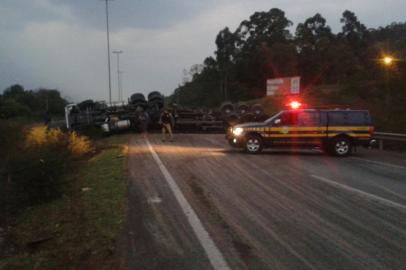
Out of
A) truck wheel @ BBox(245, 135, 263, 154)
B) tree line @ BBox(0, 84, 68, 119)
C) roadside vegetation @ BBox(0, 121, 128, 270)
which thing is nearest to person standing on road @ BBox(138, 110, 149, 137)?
truck wheel @ BBox(245, 135, 263, 154)

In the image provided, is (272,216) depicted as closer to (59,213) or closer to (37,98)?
(59,213)

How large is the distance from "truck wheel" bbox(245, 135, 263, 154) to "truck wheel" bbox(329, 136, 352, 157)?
108 inches

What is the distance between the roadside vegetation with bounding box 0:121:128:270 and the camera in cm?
702

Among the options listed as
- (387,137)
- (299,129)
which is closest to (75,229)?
(299,129)

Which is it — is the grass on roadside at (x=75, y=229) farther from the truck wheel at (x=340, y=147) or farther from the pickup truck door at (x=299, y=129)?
the truck wheel at (x=340, y=147)

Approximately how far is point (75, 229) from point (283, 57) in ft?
263

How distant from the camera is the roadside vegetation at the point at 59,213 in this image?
7023 millimetres

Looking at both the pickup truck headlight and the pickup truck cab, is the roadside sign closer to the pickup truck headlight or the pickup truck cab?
the pickup truck cab

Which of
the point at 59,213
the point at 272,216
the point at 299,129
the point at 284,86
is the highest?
the point at 284,86

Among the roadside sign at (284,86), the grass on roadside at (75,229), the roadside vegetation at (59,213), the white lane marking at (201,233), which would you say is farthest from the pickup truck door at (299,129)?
the roadside sign at (284,86)

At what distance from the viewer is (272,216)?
28.9 feet

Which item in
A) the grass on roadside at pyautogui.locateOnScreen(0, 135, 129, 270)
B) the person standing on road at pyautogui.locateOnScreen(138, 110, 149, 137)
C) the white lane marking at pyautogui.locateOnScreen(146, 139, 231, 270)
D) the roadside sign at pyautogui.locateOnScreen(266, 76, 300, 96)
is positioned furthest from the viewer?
the roadside sign at pyautogui.locateOnScreen(266, 76, 300, 96)

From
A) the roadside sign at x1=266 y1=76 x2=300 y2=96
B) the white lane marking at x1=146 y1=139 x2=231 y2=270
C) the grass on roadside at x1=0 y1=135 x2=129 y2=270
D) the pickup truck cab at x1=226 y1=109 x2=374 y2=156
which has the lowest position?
the grass on roadside at x1=0 y1=135 x2=129 y2=270

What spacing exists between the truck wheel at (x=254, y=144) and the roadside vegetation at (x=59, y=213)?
18.2 ft
